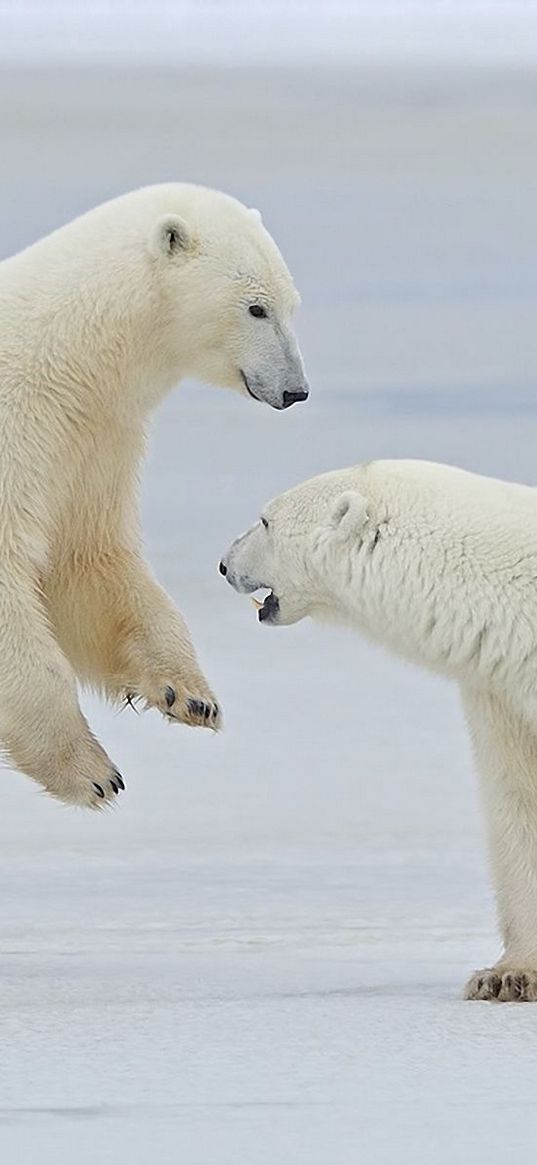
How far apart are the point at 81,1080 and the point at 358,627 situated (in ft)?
4.07

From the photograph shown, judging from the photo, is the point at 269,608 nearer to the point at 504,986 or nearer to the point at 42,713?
the point at 42,713

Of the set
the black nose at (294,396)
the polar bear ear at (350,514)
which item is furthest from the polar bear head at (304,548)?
the black nose at (294,396)

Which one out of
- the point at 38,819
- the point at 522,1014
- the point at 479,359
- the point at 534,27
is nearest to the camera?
the point at 522,1014

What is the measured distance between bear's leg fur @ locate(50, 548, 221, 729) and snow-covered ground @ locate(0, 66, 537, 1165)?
37cm

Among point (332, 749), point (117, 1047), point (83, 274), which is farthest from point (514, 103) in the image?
point (117, 1047)

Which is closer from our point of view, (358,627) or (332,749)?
(358,627)

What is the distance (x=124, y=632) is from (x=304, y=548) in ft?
1.82

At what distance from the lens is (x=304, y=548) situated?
3.39 meters

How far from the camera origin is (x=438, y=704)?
5.12 metres

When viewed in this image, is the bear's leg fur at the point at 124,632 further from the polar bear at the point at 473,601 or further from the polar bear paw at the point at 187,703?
the polar bear at the point at 473,601

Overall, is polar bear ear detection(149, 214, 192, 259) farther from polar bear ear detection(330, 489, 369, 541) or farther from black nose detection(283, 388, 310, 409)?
polar bear ear detection(330, 489, 369, 541)

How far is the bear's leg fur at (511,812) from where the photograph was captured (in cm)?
318

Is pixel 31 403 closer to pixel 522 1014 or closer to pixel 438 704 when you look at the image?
pixel 522 1014

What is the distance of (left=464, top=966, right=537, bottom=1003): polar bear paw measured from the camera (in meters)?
3.08
